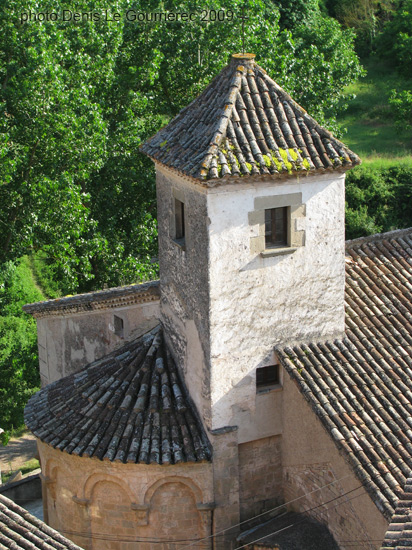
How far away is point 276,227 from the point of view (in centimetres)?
1500

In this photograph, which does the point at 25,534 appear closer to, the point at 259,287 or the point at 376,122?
the point at 259,287

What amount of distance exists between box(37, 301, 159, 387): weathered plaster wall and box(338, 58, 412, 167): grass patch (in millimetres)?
23625

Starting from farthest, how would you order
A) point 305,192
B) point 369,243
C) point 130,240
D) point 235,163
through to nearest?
1. point 130,240
2. point 369,243
3. point 305,192
4. point 235,163

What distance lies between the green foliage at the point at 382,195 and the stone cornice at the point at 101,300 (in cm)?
2004

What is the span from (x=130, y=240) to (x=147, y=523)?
1429cm

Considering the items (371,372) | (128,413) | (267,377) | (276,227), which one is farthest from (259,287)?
(128,413)

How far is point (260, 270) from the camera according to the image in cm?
1488

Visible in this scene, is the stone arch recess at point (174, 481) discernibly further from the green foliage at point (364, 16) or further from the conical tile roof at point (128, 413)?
the green foliage at point (364, 16)

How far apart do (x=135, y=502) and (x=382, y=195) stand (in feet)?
89.5

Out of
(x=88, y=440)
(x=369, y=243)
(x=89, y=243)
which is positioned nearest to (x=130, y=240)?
(x=89, y=243)

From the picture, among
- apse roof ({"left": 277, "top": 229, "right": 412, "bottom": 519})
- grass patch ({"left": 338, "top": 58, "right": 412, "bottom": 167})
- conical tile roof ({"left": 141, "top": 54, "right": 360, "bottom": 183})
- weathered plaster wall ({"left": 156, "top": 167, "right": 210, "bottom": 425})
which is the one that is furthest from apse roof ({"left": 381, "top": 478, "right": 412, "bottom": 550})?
grass patch ({"left": 338, "top": 58, "right": 412, "bottom": 167})

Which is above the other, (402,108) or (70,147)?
(402,108)

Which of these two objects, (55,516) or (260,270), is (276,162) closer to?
(260,270)

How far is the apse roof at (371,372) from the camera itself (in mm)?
13523
